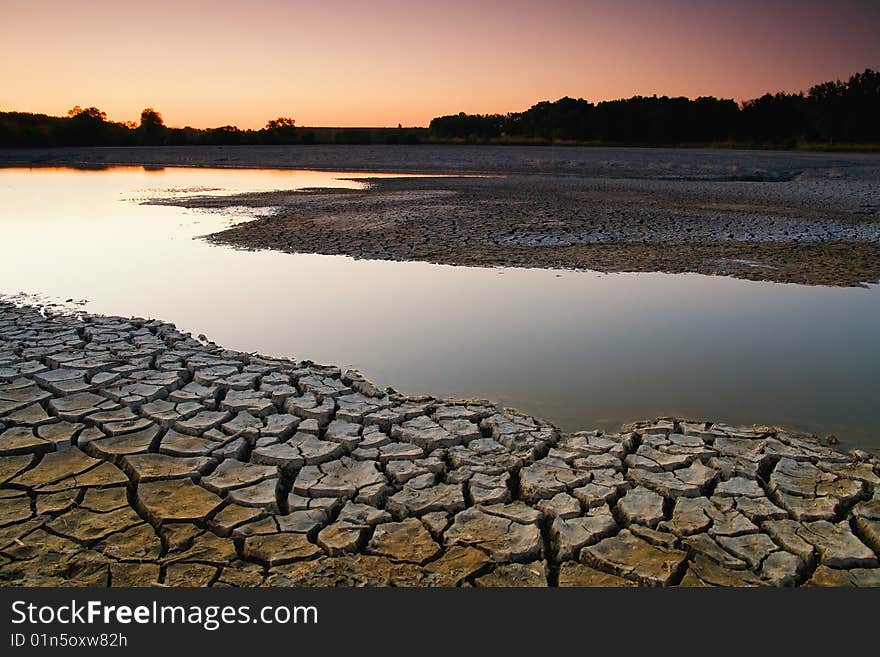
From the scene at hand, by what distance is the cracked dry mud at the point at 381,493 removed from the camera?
2.56m

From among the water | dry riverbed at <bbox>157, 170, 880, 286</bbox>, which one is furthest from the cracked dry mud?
dry riverbed at <bbox>157, 170, 880, 286</bbox>

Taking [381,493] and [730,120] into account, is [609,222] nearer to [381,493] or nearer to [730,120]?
[381,493]

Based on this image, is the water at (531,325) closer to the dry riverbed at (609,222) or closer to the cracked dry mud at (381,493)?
the cracked dry mud at (381,493)

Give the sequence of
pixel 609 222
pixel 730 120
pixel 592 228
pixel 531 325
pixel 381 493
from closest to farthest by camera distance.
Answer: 1. pixel 381 493
2. pixel 531 325
3. pixel 592 228
4. pixel 609 222
5. pixel 730 120

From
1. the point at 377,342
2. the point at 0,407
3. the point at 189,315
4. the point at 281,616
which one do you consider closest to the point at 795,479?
the point at 281,616

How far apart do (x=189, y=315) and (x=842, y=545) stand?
17.6 feet

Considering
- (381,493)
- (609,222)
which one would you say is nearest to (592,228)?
(609,222)

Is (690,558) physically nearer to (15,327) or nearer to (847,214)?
(15,327)

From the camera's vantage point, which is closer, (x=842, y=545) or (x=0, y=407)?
(x=842, y=545)

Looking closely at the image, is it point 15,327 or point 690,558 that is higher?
point 15,327

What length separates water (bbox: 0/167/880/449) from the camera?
14.5ft

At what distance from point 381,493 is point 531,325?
3.27 m

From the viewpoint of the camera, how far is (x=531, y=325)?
19.8ft

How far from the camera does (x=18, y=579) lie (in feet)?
8.01
